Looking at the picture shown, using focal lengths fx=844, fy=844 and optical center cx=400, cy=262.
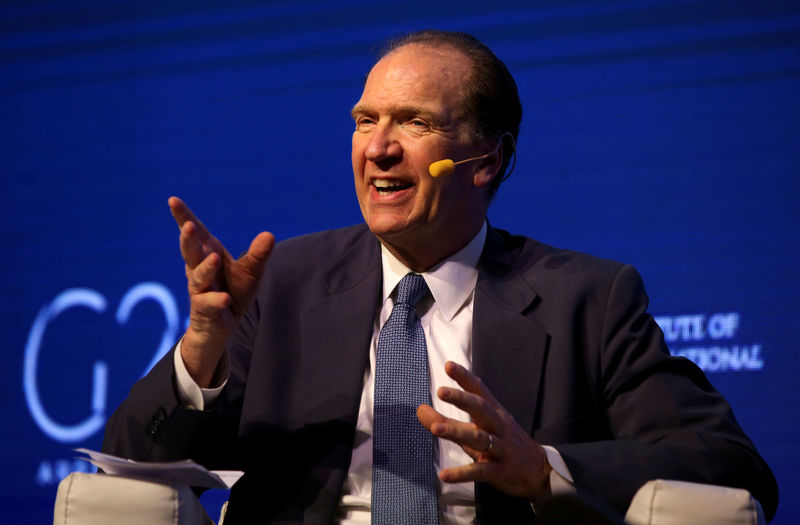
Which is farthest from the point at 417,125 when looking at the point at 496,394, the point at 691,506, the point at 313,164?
the point at 691,506

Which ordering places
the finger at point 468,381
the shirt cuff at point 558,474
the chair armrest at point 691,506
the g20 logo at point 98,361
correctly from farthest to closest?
the g20 logo at point 98,361 → the shirt cuff at point 558,474 → the finger at point 468,381 → the chair armrest at point 691,506

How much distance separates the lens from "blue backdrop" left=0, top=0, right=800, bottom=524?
7.93 ft

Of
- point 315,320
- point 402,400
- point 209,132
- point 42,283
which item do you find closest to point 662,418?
point 402,400

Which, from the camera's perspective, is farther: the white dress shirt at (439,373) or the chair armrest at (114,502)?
the white dress shirt at (439,373)

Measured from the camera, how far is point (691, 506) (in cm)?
128

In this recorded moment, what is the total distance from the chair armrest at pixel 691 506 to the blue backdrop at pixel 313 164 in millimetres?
1122

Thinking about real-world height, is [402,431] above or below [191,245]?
below

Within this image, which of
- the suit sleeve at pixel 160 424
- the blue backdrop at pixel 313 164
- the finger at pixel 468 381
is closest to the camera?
the finger at pixel 468 381

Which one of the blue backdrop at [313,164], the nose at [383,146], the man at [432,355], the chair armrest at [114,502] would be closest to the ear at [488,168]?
the man at [432,355]

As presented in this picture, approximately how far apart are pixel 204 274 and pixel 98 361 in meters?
1.56

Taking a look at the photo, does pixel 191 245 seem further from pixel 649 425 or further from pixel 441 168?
pixel 649 425

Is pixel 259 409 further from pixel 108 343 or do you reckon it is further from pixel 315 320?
pixel 108 343

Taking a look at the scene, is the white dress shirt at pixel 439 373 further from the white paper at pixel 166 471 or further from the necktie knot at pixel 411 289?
the white paper at pixel 166 471

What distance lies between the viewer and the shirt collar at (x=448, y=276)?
6.20ft
